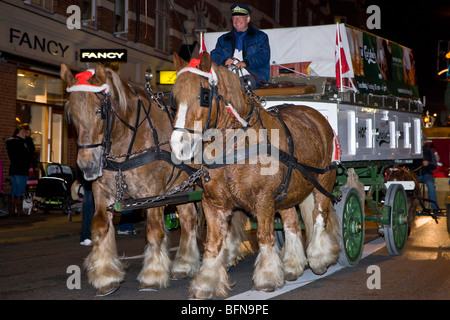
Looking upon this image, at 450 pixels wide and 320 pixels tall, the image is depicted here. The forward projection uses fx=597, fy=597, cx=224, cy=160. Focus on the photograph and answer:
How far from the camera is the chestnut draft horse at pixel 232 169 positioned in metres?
5.43

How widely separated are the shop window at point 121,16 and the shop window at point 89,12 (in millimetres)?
1498

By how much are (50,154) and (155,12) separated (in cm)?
744

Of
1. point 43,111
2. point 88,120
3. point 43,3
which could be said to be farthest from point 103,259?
point 43,111

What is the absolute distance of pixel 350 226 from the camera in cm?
814

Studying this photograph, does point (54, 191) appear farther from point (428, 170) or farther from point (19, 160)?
point (428, 170)

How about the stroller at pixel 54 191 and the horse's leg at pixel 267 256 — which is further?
the stroller at pixel 54 191

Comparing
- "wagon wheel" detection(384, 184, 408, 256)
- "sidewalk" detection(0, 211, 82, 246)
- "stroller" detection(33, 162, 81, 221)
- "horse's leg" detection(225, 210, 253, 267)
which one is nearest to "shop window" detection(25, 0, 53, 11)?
"stroller" detection(33, 162, 81, 221)

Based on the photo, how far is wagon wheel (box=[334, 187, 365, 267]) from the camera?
306 inches

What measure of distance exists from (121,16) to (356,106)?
→ 1441 cm

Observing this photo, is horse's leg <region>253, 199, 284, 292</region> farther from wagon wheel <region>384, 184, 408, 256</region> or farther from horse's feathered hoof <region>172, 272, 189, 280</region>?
wagon wheel <region>384, 184, 408, 256</region>

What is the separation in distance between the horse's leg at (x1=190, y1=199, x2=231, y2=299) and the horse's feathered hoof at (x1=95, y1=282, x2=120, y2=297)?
34.2 inches

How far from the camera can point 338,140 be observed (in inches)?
311

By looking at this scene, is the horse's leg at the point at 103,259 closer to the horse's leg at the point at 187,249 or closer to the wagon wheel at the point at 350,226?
the horse's leg at the point at 187,249

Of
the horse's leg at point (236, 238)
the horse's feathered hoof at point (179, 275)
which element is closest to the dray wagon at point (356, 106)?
the horse's leg at point (236, 238)
